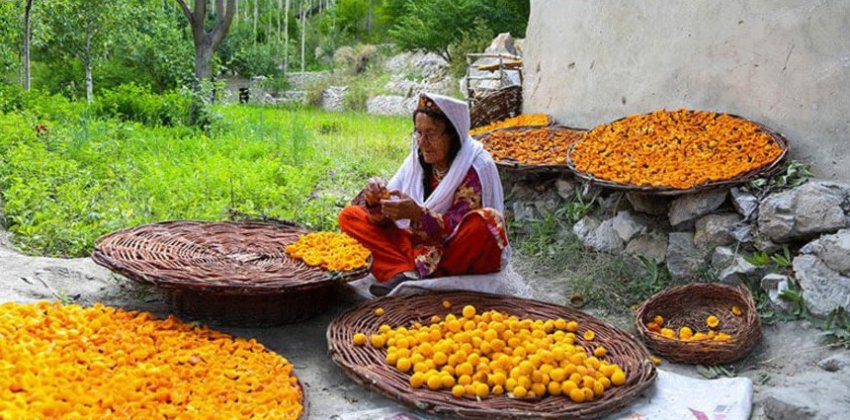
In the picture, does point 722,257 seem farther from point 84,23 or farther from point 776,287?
point 84,23

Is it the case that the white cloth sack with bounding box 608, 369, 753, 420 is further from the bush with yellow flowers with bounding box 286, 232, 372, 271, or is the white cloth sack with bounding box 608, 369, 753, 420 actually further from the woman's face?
the woman's face

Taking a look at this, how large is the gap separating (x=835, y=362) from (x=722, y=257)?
95 centimetres

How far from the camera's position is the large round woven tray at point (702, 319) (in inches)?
117

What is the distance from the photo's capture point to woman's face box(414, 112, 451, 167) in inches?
128

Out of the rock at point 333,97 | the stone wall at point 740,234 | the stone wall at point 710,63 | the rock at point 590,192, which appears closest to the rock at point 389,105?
the rock at point 333,97

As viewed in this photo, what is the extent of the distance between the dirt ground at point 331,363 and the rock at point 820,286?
0.35ft

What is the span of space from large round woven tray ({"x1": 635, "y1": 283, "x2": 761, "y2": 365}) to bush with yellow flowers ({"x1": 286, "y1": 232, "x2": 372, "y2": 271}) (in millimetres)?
1345

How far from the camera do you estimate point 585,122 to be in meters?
5.63

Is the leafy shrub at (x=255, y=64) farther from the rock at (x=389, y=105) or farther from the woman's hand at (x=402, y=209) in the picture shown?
the woman's hand at (x=402, y=209)

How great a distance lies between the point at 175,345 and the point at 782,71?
11.4 feet

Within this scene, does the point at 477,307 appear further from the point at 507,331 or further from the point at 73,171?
the point at 73,171

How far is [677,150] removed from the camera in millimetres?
4070

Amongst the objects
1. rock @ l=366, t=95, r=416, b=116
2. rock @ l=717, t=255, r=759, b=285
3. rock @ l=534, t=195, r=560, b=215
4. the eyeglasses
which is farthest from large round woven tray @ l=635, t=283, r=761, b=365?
rock @ l=366, t=95, r=416, b=116

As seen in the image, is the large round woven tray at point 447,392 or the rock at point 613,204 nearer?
the large round woven tray at point 447,392
